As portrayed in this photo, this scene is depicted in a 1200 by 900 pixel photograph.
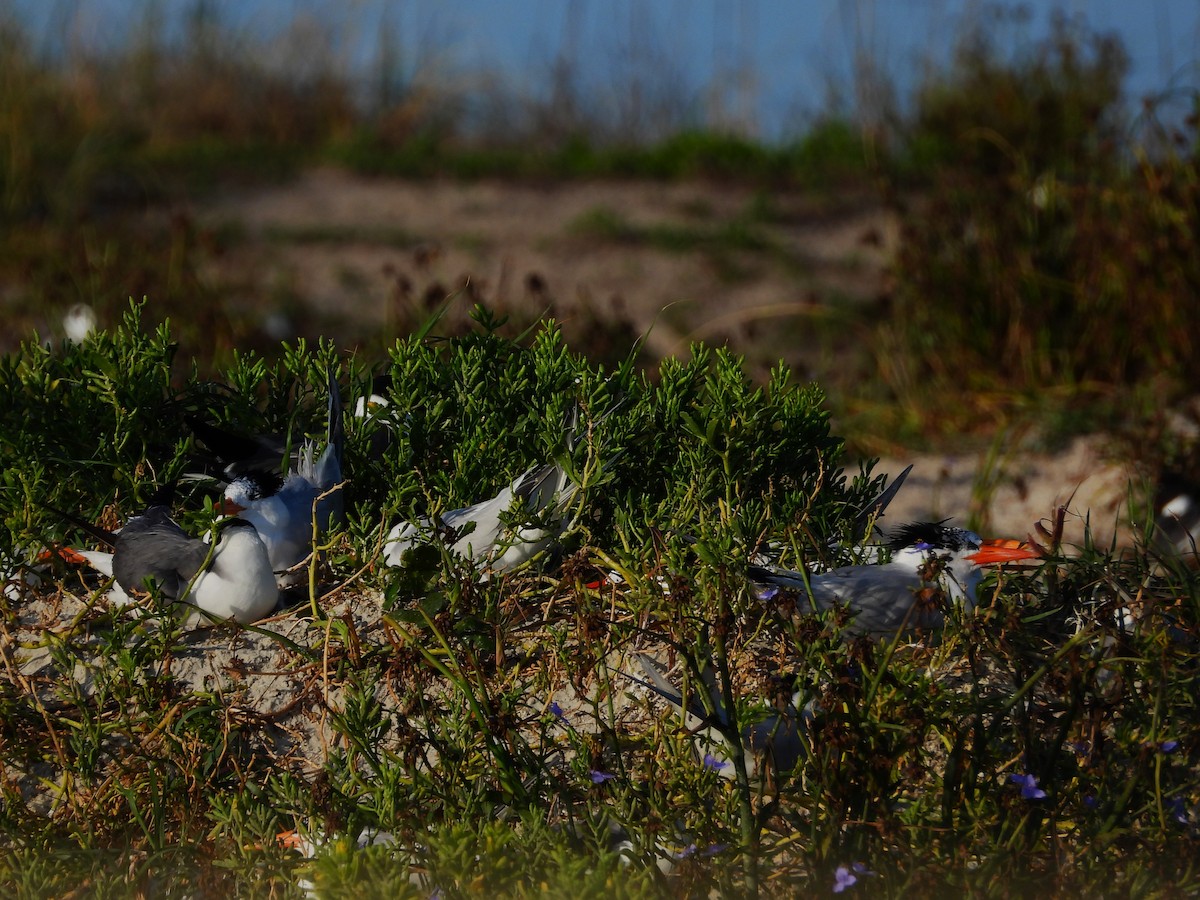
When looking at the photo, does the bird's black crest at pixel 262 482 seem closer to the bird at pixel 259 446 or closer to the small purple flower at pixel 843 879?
the bird at pixel 259 446

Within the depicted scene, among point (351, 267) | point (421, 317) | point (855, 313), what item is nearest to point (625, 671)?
point (421, 317)

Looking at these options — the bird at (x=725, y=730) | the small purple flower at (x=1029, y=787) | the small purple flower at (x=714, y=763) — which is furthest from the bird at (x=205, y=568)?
the small purple flower at (x=1029, y=787)

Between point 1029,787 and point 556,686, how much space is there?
91 centimetres

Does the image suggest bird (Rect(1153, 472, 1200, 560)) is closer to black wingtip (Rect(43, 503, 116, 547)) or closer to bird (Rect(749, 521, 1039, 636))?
bird (Rect(749, 521, 1039, 636))

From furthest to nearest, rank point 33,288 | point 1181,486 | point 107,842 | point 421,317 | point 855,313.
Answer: point 855,313 → point 33,288 → point 421,317 → point 1181,486 → point 107,842

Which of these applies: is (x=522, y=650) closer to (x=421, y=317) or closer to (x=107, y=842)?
(x=107, y=842)

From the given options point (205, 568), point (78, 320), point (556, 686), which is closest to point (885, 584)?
point (556, 686)

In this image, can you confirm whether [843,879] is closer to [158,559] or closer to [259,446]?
[158,559]

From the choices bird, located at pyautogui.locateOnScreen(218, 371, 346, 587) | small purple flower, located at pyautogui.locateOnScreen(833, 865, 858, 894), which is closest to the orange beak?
small purple flower, located at pyautogui.locateOnScreen(833, 865, 858, 894)

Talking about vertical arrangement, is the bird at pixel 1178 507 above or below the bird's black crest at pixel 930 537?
below

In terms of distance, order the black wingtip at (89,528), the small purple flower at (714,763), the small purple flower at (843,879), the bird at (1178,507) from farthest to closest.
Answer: the bird at (1178,507) → the black wingtip at (89,528) → the small purple flower at (714,763) → the small purple flower at (843,879)

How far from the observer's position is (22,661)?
8.81 ft

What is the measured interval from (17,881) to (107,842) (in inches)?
7.1

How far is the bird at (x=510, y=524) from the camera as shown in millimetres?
2691
